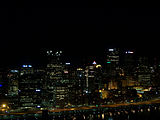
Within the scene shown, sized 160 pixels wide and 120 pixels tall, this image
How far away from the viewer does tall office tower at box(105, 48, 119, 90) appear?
84.5 feet

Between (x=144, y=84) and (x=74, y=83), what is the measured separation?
7936 millimetres

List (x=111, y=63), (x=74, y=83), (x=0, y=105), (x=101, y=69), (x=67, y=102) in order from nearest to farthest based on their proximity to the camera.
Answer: (x=0, y=105) → (x=67, y=102) → (x=74, y=83) → (x=101, y=69) → (x=111, y=63)

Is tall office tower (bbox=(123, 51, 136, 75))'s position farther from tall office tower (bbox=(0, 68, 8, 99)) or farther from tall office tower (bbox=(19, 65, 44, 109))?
tall office tower (bbox=(0, 68, 8, 99))

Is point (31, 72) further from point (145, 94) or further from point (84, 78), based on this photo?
point (145, 94)

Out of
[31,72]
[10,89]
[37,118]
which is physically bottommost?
[37,118]

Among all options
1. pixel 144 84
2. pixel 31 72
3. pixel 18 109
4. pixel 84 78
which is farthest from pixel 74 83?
pixel 144 84

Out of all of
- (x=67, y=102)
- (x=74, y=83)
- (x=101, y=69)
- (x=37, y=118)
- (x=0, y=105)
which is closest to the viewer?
(x=37, y=118)

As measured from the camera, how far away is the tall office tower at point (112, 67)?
25.8 m

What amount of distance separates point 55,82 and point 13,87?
12.0 ft

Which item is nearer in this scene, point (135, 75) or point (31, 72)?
point (31, 72)

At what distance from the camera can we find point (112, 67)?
27953 mm

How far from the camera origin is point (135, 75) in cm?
2803

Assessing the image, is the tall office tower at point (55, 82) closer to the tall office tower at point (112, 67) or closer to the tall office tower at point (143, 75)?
the tall office tower at point (112, 67)

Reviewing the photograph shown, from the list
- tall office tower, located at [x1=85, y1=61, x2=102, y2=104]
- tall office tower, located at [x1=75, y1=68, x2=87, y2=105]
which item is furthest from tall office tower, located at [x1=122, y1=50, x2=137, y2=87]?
tall office tower, located at [x1=75, y1=68, x2=87, y2=105]
